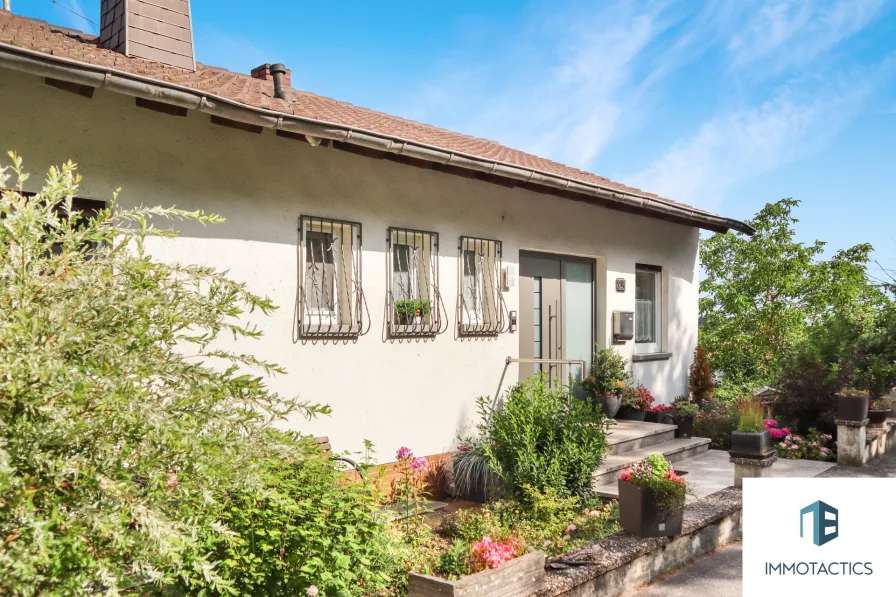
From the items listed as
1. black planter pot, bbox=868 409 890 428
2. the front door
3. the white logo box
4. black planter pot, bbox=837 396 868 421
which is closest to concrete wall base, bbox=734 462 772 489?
the white logo box

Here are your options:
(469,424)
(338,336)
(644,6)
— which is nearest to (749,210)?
(644,6)

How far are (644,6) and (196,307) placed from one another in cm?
996

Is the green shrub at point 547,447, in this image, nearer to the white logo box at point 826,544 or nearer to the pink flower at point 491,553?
the white logo box at point 826,544

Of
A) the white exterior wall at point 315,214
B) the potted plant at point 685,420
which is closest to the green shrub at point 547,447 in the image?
the white exterior wall at point 315,214

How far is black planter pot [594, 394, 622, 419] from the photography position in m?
9.23

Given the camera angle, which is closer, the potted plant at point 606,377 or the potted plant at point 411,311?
the potted plant at point 411,311

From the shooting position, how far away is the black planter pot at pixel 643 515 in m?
4.71

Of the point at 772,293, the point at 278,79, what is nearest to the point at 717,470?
the point at 278,79

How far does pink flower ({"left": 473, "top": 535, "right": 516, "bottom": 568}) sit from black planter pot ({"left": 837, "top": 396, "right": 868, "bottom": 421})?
6.63 metres

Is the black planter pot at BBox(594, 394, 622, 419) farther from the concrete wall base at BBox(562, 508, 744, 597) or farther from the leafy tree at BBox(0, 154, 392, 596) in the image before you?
the leafy tree at BBox(0, 154, 392, 596)

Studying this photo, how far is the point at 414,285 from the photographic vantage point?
286 inches

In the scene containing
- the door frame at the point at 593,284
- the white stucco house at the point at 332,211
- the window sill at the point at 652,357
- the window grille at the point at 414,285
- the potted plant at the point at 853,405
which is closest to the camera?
the white stucco house at the point at 332,211

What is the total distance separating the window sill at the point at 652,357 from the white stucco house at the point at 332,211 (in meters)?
1.31

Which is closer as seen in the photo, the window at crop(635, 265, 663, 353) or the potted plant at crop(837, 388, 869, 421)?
the potted plant at crop(837, 388, 869, 421)
